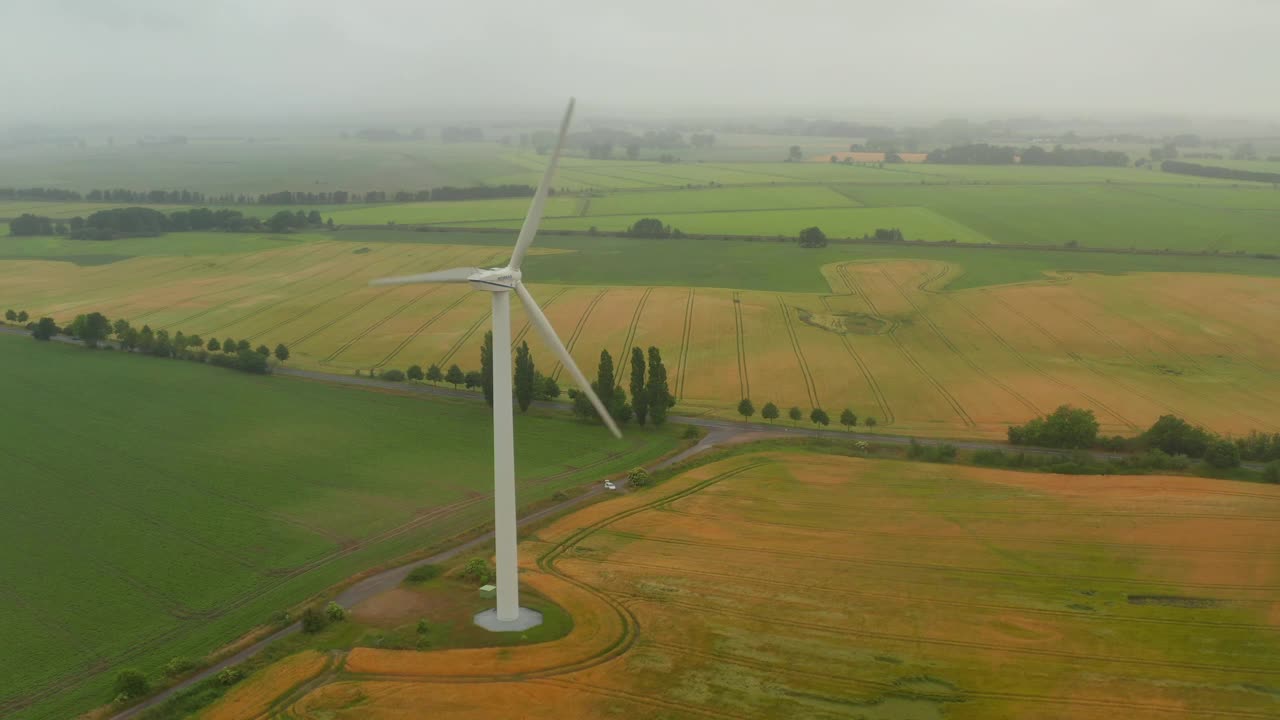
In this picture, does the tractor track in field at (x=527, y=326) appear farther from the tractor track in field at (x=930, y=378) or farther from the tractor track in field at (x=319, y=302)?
the tractor track in field at (x=930, y=378)

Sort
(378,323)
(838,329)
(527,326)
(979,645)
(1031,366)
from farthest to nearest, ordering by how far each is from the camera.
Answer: (378,323), (527,326), (838,329), (1031,366), (979,645)

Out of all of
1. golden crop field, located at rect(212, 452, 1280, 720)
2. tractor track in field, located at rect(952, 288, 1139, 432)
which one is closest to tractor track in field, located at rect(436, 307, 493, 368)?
golden crop field, located at rect(212, 452, 1280, 720)

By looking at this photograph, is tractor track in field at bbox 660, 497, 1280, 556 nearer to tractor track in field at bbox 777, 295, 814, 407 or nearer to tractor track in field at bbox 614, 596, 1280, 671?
tractor track in field at bbox 614, 596, 1280, 671

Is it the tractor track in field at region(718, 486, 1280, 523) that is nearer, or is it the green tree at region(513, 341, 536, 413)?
the tractor track in field at region(718, 486, 1280, 523)

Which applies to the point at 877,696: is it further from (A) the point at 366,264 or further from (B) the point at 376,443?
(A) the point at 366,264

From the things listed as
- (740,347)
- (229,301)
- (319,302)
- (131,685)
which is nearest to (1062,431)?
(740,347)

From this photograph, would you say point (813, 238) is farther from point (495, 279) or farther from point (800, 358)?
point (495, 279)
